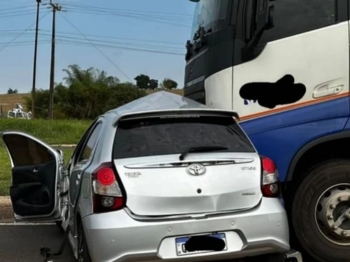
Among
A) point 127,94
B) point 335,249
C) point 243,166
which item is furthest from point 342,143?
point 127,94

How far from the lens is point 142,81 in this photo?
6750 centimetres

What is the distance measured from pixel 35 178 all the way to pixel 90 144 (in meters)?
1.34

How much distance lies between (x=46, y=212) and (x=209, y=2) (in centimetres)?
309

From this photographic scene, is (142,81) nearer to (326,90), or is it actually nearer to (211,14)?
(211,14)

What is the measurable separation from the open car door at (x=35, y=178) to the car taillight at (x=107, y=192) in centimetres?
183

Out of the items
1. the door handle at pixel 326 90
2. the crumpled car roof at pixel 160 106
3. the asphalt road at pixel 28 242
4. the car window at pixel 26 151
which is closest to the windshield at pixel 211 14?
the crumpled car roof at pixel 160 106

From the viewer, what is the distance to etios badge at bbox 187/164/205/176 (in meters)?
4.08

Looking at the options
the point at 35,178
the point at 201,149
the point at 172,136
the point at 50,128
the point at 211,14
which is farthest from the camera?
the point at 50,128

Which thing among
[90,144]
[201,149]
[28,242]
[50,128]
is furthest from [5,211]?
[50,128]

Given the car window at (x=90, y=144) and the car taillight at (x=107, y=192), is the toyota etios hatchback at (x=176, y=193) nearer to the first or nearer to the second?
the car taillight at (x=107, y=192)

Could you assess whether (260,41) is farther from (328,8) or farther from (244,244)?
(244,244)

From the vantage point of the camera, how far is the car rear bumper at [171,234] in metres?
3.91

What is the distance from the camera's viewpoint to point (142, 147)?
4246 mm

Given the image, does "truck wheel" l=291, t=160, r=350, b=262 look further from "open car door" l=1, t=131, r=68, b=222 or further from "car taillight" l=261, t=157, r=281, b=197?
"open car door" l=1, t=131, r=68, b=222
